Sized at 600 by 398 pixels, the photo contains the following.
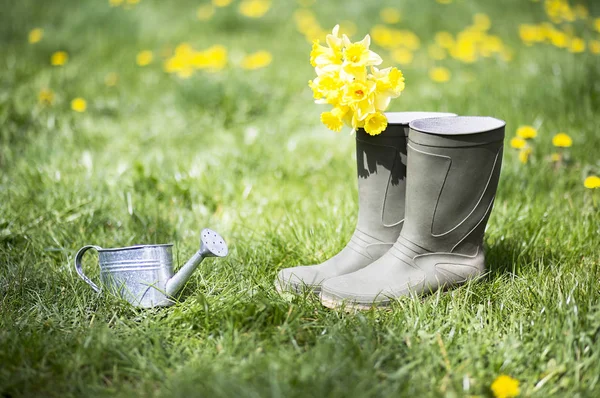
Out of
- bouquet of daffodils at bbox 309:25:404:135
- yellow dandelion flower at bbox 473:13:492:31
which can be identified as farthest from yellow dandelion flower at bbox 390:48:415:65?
bouquet of daffodils at bbox 309:25:404:135

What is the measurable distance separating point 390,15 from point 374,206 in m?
3.47

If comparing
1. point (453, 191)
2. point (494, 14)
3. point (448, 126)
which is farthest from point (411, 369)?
point (494, 14)

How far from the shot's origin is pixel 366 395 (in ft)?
3.98

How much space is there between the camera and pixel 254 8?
5.00m

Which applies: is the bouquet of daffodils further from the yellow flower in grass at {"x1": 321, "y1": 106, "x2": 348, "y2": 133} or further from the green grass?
the green grass

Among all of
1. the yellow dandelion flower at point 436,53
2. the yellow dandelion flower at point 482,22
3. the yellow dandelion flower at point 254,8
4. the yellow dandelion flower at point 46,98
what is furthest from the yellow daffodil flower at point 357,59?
the yellow dandelion flower at point 254,8

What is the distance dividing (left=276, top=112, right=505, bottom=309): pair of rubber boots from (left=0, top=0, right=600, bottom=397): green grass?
67 millimetres

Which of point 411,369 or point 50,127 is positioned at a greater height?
point 50,127

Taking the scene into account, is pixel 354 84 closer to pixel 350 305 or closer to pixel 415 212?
pixel 415 212

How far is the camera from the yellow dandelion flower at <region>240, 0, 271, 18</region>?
496 cm

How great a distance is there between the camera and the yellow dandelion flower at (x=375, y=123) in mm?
1629

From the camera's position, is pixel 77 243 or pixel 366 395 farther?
pixel 77 243

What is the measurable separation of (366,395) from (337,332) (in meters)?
0.28

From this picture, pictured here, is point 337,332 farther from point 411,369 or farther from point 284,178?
point 284,178
